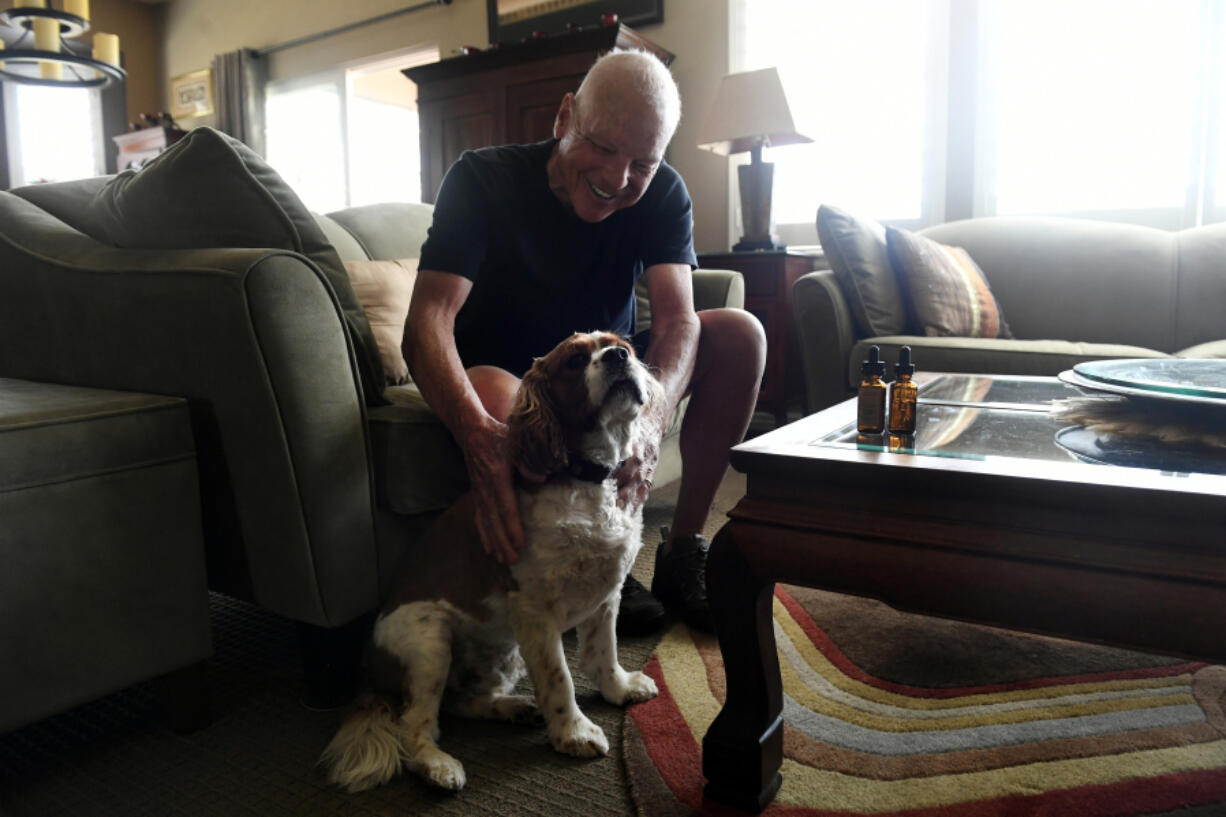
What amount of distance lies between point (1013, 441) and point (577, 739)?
71cm

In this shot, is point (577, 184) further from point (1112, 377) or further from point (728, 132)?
point (728, 132)

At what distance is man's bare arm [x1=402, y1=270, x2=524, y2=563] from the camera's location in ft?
3.74

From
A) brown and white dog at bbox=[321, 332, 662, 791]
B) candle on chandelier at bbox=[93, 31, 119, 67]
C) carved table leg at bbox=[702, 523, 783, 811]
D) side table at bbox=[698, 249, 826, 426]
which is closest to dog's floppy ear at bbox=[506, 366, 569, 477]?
brown and white dog at bbox=[321, 332, 662, 791]

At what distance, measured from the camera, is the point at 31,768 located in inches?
45.7

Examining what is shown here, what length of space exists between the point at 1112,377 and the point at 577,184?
906 mm

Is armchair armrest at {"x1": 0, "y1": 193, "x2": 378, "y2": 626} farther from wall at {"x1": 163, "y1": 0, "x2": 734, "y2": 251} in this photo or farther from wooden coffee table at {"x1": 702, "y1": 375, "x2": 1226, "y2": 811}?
wall at {"x1": 163, "y1": 0, "x2": 734, "y2": 251}

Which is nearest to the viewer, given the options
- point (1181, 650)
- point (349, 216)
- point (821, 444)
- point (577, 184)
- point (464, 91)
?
point (1181, 650)

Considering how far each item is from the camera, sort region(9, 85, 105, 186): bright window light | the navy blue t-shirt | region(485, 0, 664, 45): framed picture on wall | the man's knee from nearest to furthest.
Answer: the navy blue t-shirt
the man's knee
region(485, 0, 664, 45): framed picture on wall
region(9, 85, 105, 186): bright window light

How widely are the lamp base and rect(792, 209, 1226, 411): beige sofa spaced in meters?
0.66

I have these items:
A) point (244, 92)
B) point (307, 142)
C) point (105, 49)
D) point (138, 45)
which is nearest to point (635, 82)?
point (105, 49)

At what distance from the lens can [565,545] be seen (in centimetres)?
113

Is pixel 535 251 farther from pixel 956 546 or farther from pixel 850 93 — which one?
pixel 850 93

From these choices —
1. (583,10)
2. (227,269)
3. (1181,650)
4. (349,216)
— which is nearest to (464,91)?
(583,10)

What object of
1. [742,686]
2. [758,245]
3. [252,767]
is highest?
[758,245]
